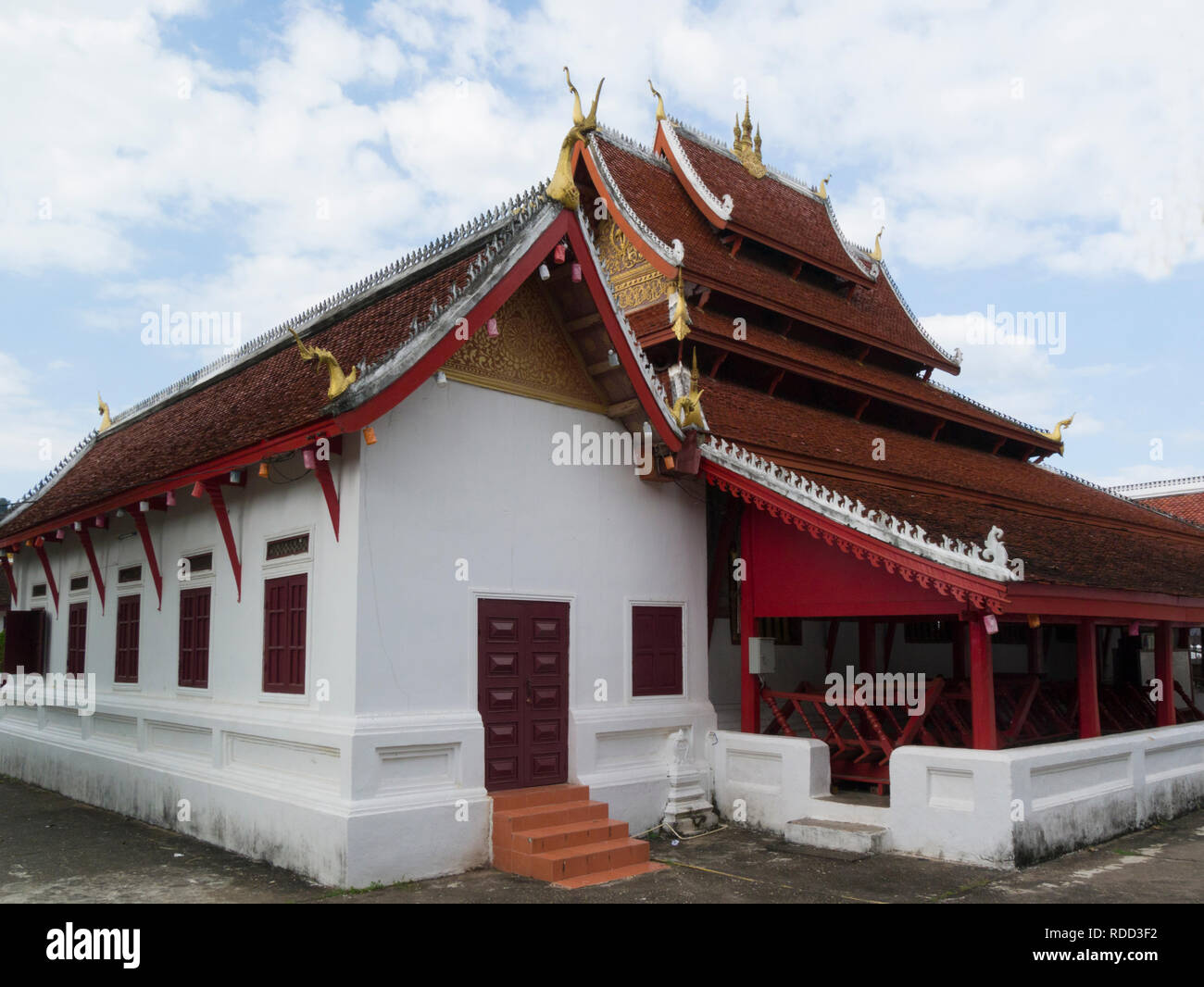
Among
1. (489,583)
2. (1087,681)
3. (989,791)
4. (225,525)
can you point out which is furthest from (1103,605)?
(225,525)

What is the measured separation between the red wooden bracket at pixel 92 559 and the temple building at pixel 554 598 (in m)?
A: 0.09

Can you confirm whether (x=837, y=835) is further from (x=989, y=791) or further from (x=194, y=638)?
(x=194, y=638)

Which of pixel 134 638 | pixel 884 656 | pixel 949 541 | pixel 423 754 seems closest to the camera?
pixel 423 754

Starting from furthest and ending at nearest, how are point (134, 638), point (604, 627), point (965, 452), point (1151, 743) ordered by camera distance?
1. point (965, 452)
2. point (134, 638)
3. point (1151, 743)
4. point (604, 627)

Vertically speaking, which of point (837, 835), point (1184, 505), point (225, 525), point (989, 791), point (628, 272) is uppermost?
point (628, 272)

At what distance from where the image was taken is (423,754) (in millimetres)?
8727

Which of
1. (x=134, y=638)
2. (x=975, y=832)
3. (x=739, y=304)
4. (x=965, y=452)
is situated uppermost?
(x=739, y=304)

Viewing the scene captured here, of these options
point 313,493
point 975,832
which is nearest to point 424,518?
point 313,493

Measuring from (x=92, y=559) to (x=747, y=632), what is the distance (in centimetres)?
837

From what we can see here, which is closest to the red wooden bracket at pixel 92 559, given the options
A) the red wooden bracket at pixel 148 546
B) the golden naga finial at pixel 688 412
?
the red wooden bracket at pixel 148 546

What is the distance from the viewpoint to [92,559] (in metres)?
13.1

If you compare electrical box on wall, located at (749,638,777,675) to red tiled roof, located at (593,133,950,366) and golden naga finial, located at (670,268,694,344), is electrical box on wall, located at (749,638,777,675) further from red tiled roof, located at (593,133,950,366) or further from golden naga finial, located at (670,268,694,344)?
red tiled roof, located at (593,133,950,366)

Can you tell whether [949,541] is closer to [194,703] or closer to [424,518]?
[424,518]

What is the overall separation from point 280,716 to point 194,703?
216cm
